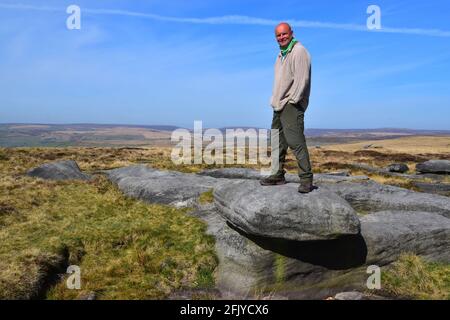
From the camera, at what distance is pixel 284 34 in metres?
12.2

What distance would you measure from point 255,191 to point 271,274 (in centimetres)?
268

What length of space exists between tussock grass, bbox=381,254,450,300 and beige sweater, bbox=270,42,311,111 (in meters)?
6.44

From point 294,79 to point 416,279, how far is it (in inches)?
304

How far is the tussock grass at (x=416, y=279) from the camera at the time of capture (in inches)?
502

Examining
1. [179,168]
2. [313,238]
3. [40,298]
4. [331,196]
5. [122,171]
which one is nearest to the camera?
[40,298]

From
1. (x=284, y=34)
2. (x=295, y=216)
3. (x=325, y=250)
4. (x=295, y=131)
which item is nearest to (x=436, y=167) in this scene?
(x=325, y=250)

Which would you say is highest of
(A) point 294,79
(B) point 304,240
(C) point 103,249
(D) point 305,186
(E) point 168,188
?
(A) point 294,79

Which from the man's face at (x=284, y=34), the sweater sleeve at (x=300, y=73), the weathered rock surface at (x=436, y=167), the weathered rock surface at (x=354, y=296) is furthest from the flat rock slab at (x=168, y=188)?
the weathered rock surface at (x=436, y=167)

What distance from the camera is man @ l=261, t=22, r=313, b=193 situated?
12.1 meters

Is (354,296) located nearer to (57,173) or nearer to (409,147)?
(57,173)

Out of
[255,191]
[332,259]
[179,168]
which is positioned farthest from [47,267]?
[179,168]

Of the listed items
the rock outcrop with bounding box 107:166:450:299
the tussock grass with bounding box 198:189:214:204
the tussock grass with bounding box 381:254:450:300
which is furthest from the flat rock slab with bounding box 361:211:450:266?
the tussock grass with bounding box 198:189:214:204

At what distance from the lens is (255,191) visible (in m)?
13.5
